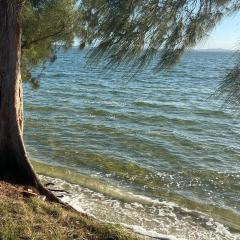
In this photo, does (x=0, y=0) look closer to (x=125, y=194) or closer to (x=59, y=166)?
(x=125, y=194)

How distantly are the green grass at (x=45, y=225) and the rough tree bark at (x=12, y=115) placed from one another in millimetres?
1465

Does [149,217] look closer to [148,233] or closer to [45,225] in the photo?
[148,233]

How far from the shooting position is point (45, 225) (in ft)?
24.6

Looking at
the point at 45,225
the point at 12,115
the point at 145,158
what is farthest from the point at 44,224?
the point at 145,158

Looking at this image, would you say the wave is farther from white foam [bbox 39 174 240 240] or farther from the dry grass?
the dry grass

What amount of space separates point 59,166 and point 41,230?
25.8 feet

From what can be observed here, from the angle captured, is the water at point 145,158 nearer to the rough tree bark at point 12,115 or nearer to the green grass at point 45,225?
the rough tree bark at point 12,115

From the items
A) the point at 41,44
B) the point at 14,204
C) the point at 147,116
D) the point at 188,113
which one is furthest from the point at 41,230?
the point at 188,113

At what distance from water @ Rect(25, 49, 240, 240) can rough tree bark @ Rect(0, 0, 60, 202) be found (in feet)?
5.23

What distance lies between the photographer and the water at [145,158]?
432 inches

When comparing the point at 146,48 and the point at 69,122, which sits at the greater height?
the point at 146,48

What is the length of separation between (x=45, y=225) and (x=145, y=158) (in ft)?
29.7

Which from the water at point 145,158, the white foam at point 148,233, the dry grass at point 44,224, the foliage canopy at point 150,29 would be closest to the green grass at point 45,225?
the dry grass at point 44,224

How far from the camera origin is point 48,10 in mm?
10172
